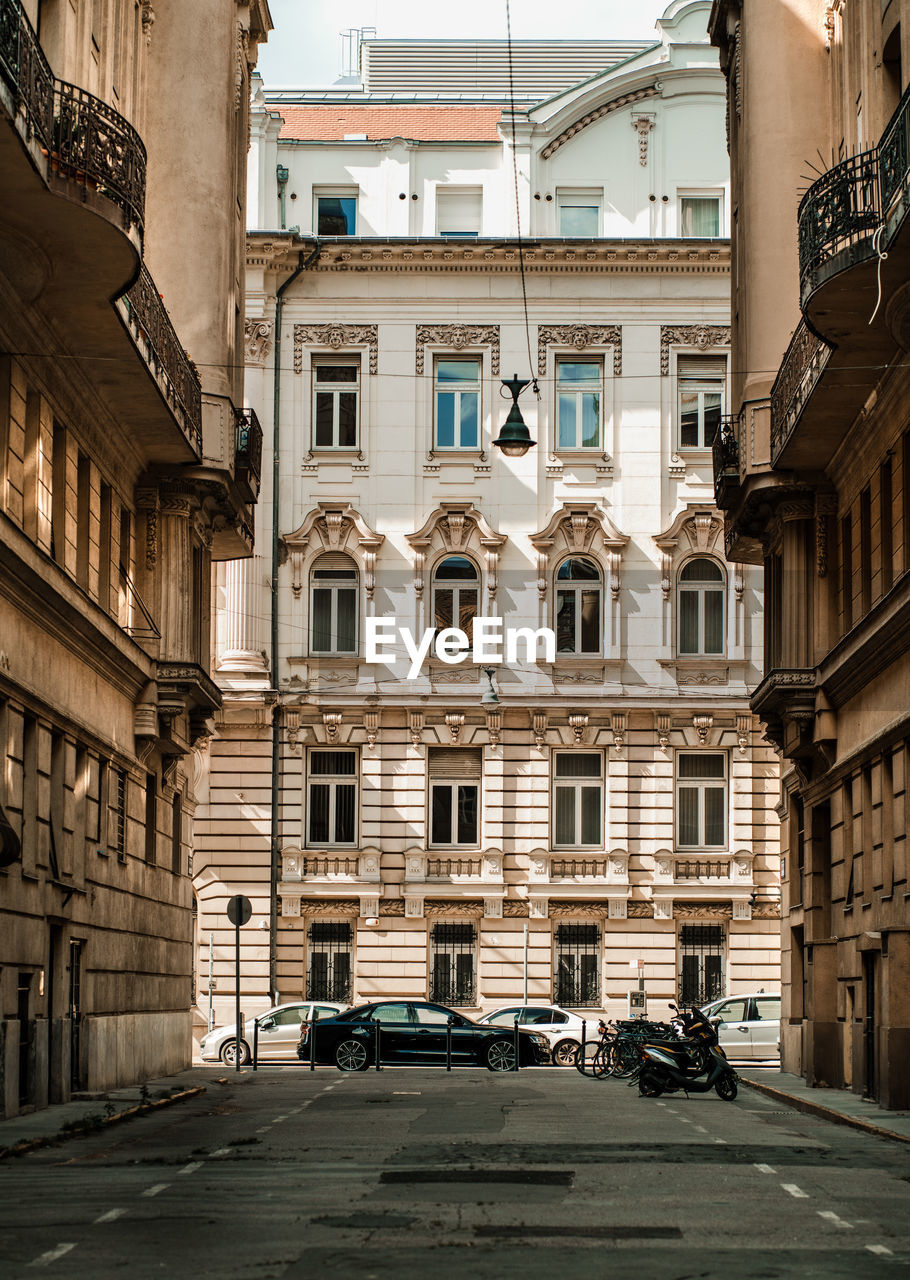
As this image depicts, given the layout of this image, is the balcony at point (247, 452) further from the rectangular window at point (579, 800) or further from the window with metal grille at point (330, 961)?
the rectangular window at point (579, 800)

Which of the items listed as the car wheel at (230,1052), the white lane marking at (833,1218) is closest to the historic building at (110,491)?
the car wheel at (230,1052)

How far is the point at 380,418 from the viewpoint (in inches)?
2058

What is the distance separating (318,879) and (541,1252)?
3815 cm

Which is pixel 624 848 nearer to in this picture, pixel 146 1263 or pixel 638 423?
pixel 638 423

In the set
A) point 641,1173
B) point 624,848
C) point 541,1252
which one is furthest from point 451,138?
point 541,1252

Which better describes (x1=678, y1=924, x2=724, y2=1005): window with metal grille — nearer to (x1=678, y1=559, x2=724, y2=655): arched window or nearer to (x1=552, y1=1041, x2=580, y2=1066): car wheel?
(x1=552, y1=1041, x2=580, y2=1066): car wheel

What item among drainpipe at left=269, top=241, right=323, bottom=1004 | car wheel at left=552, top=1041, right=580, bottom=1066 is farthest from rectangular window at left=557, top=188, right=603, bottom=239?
car wheel at left=552, top=1041, right=580, bottom=1066

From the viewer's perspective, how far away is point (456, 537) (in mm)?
51719

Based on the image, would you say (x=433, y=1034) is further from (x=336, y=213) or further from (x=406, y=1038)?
(x=336, y=213)

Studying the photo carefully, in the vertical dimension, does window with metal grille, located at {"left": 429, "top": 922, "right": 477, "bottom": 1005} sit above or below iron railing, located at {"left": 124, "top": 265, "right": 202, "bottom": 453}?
below

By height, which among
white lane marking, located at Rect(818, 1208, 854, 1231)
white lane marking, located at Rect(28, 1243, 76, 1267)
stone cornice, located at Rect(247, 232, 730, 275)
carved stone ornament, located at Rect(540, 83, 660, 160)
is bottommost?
white lane marking, located at Rect(818, 1208, 854, 1231)

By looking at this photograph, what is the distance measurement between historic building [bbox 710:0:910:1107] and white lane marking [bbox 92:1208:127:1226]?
13.3 metres

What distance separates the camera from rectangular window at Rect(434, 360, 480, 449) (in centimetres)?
5241

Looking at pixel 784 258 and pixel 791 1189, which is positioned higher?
pixel 784 258
